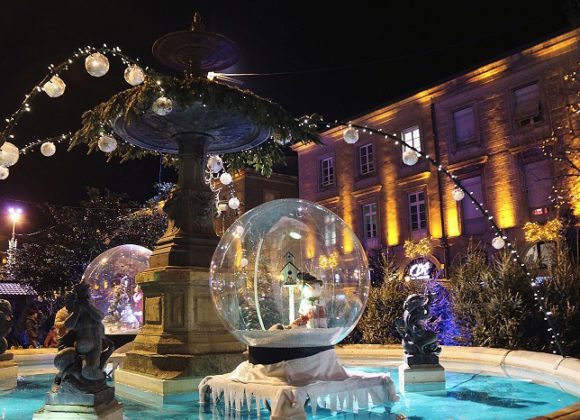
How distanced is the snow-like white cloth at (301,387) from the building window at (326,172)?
31221 millimetres

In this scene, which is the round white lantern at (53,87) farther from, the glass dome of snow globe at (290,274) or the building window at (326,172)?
the building window at (326,172)

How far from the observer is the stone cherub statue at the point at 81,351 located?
4.73 meters

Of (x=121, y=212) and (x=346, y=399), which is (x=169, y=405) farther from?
(x=121, y=212)

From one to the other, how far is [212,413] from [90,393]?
1737 millimetres

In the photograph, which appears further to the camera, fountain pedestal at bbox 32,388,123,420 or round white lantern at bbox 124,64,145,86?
round white lantern at bbox 124,64,145,86

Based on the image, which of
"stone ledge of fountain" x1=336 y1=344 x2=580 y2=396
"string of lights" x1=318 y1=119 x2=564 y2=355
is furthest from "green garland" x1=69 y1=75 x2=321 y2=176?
"stone ledge of fountain" x1=336 y1=344 x2=580 y2=396

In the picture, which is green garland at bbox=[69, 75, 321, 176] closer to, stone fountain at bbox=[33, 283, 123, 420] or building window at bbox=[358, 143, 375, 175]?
stone fountain at bbox=[33, 283, 123, 420]

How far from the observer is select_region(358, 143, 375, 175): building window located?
112ft

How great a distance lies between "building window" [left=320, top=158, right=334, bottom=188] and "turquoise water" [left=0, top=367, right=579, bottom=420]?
2968 cm

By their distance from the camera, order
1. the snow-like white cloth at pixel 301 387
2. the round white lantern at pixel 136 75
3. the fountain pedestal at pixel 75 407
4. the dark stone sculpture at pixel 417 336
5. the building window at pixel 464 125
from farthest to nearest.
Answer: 1. the building window at pixel 464 125
2. the round white lantern at pixel 136 75
3. the dark stone sculpture at pixel 417 336
4. the snow-like white cloth at pixel 301 387
5. the fountain pedestal at pixel 75 407

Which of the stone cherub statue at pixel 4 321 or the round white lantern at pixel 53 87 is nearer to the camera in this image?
the stone cherub statue at pixel 4 321

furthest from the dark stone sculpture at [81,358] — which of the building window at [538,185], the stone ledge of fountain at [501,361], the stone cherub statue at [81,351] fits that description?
the building window at [538,185]

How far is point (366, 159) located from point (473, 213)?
938 cm

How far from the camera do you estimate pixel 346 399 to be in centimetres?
566
